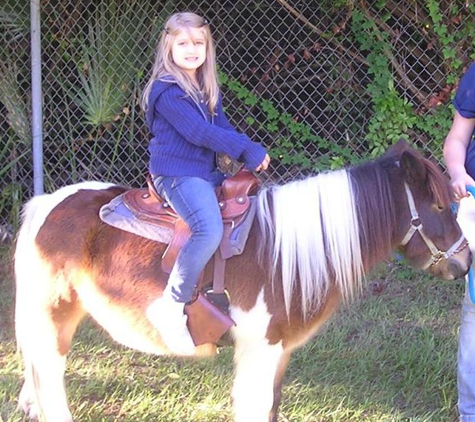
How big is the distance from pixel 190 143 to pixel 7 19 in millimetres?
3272

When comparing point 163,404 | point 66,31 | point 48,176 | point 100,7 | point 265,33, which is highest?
point 265,33

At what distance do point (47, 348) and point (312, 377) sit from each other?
→ 158 centimetres

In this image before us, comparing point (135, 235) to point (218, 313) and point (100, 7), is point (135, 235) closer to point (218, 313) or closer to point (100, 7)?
point (218, 313)

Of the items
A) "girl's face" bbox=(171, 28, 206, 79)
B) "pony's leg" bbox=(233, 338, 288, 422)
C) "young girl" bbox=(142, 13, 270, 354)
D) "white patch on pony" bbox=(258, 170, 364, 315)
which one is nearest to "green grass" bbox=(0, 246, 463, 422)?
"pony's leg" bbox=(233, 338, 288, 422)

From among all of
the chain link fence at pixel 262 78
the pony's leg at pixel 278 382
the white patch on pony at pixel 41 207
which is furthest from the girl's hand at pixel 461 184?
the chain link fence at pixel 262 78

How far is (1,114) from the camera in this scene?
579cm

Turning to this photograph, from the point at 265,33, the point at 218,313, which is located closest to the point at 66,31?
the point at 265,33

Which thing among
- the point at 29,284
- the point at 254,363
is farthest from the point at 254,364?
the point at 29,284

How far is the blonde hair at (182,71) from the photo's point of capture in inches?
113

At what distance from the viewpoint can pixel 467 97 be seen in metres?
2.74

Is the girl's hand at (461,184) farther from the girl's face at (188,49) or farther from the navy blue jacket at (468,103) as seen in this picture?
the girl's face at (188,49)

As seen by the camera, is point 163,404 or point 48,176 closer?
point 163,404

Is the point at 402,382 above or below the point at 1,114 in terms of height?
above

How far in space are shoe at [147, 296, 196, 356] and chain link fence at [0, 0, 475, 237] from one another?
278 centimetres
